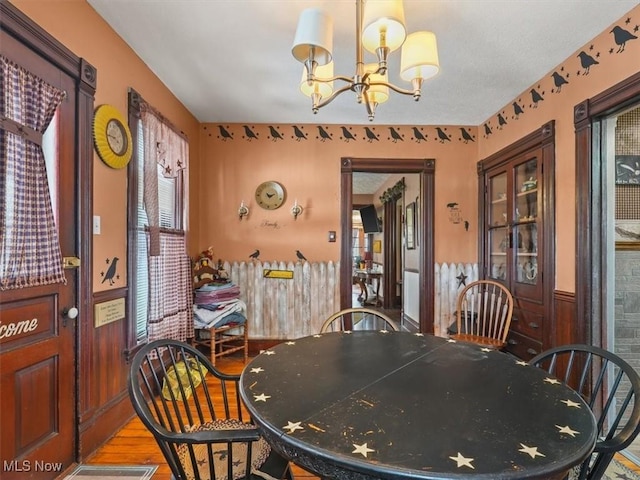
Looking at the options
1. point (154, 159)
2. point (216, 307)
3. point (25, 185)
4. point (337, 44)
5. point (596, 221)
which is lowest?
point (216, 307)

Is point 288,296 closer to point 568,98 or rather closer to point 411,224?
point 411,224

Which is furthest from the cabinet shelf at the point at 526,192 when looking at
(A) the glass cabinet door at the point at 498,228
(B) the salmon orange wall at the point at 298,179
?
(B) the salmon orange wall at the point at 298,179

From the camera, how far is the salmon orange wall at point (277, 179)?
3701mm

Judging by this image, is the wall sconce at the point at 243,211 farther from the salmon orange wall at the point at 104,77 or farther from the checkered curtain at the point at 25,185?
the checkered curtain at the point at 25,185

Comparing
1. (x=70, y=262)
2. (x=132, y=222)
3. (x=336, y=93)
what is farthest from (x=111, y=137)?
(x=336, y=93)

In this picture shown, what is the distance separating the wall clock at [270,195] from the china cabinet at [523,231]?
223 centimetres

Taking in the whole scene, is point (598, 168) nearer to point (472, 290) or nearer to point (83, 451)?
point (472, 290)

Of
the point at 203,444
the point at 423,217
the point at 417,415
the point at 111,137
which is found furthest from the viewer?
the point at 423,217

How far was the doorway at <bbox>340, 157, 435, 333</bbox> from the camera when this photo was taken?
368 centimetres

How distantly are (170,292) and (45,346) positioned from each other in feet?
3.56

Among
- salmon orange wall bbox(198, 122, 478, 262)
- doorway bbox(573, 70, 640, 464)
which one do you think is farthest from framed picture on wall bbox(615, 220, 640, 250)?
salmon orange wall bbox(198, 122, 478, 262)

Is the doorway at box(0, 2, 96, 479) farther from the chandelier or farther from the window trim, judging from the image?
the chandelier

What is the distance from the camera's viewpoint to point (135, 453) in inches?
76.2

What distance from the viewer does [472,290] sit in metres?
3.58
